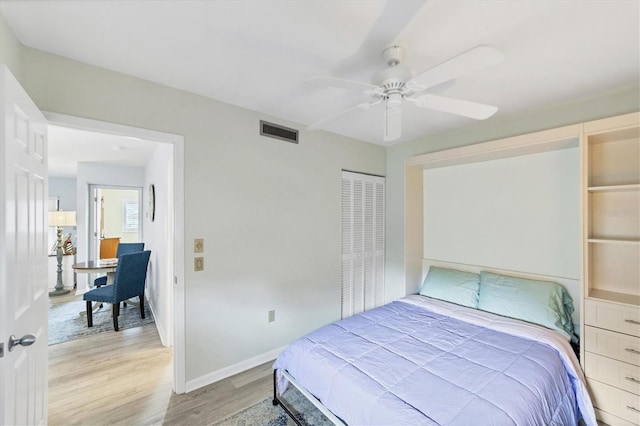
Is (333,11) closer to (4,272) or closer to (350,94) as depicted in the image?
(350,94)

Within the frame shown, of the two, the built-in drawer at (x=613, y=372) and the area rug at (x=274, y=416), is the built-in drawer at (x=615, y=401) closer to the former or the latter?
the built-in drawer at (x=613, y=372)

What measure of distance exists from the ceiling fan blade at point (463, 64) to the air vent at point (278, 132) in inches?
66.3

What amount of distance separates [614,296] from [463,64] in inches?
87.5

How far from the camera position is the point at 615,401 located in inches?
75.9

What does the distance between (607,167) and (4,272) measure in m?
3.80

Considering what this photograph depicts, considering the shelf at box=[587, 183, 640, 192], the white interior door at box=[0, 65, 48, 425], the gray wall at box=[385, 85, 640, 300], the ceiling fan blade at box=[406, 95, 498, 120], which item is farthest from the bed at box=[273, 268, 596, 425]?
the ceiling fan blade at box=[406, 95, 498, 120]

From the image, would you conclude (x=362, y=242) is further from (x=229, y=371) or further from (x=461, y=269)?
(x=229, y=371)

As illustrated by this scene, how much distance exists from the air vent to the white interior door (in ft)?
5.17

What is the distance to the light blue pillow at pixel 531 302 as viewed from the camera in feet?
7.54

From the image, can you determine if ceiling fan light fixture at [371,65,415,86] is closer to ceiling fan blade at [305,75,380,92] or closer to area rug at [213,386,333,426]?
ceiling fan blade at [305,75,380,92]

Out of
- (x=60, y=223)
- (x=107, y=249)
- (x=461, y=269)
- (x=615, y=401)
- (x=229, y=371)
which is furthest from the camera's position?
(x=107, y=249)

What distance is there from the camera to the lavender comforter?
1394 millimetres

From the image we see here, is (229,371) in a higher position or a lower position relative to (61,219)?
lower

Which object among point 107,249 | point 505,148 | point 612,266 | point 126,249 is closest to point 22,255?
point 505,148
